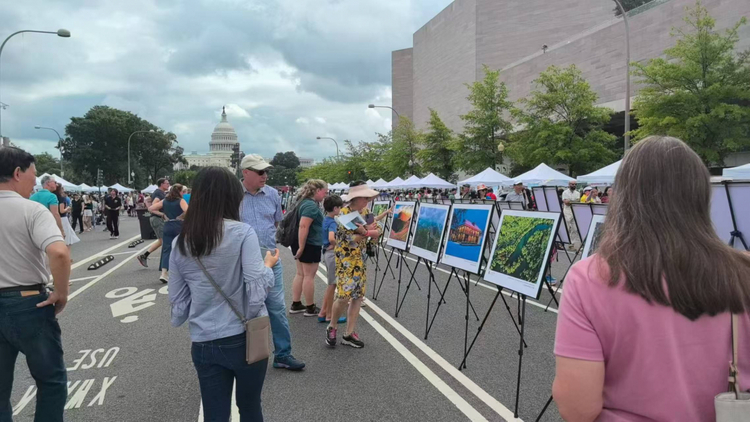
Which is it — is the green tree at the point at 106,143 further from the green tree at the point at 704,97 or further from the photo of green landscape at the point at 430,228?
the photo of green landscape at the point at 430,228

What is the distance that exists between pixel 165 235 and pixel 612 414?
847cm

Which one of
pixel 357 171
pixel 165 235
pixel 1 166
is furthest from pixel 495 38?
pixel 1 166

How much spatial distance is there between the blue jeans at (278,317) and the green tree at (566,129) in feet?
83.0

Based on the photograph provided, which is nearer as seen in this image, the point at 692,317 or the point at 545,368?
the point at 692,317

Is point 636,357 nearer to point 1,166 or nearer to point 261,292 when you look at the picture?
point 261,292

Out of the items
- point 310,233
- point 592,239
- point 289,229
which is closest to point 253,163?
point 310,233

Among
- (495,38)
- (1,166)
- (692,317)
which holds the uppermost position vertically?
(495,38)

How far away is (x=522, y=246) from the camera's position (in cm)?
427

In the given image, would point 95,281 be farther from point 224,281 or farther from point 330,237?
point 224,281

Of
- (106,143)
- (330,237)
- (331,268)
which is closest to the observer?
(330,237)

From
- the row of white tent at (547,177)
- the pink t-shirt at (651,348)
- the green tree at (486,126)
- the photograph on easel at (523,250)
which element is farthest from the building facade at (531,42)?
the pink t-shirt at (651,348)

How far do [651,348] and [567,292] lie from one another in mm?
277

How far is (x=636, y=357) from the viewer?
1.42 m

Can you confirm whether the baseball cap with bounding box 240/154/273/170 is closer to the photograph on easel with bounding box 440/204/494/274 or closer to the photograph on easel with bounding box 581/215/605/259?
the photograph on easel with bounding box 440/204/494/274
